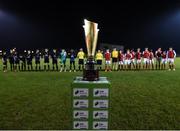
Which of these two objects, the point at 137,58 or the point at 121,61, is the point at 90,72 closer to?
the point at 121,61

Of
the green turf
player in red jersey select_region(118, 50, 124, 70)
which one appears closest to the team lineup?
player in red jersey select_region(118, 50, 124, 70)

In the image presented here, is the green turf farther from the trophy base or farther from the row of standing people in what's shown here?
the row of standing people

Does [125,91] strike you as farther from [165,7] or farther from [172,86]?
[165,7]

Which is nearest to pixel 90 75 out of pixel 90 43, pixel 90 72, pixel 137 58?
pixel 90 72

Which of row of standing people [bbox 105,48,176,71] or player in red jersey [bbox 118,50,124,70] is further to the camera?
player in red jersey [bbox 118,50,124,70]

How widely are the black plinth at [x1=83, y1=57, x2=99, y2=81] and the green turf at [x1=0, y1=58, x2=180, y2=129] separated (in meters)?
2.18

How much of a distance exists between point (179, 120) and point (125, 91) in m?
4.84

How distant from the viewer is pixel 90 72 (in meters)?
6.11

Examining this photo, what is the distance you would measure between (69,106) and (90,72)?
421 centimetres

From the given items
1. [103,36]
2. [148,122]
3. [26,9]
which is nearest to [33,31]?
[26,9]

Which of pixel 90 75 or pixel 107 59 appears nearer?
pixel 90 75

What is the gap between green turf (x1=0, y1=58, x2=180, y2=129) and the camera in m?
8.05

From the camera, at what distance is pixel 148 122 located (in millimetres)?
8180

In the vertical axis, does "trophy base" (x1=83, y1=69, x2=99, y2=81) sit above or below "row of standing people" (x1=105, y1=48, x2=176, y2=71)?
below
